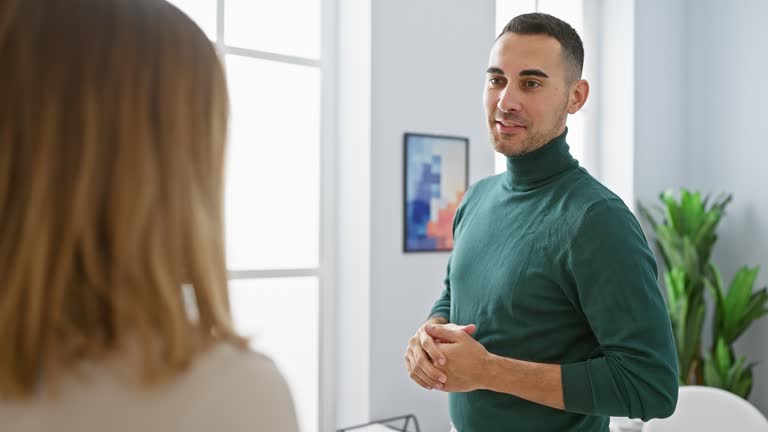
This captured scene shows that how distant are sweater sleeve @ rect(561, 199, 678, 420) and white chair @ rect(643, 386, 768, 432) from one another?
0.96 m

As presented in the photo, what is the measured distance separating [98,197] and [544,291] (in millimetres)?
1063

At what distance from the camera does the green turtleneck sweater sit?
137 centimetres

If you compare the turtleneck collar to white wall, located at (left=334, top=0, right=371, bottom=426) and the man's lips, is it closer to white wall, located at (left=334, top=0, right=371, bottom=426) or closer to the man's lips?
the man's lips

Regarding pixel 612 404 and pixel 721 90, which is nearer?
pixel 612 404

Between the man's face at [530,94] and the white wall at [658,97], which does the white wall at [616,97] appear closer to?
the white wall at [658,97]

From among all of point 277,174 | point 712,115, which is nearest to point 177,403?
point 277,174

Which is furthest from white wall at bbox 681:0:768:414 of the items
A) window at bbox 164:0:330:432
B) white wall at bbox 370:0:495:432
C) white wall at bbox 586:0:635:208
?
window at bbox 164:0:330:432

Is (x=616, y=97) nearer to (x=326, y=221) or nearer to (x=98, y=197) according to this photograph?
(x=326, y=221)

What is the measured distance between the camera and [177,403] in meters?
0.63

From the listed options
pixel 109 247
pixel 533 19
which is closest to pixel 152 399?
pixel 109 247

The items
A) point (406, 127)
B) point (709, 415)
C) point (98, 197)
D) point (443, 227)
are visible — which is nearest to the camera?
point (98, 197)

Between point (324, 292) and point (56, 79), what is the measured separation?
2.59 meters

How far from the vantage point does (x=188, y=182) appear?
0.66 metres

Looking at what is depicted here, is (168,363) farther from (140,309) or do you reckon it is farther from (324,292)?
(324,292)
